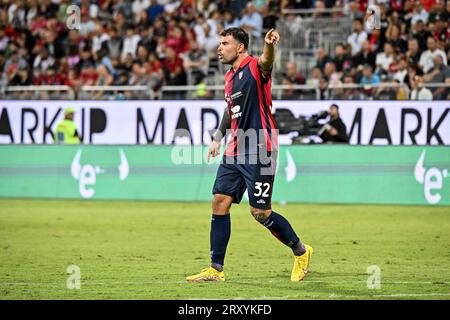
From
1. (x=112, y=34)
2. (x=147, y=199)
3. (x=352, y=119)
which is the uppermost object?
(x=112, y=34)

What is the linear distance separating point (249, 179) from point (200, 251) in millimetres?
3496

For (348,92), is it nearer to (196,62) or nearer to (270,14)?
(270,14)

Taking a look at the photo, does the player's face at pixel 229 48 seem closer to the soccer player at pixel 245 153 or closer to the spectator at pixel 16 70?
the soccer player at pixel 245 153

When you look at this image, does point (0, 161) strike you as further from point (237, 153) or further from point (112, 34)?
point (237, 153)

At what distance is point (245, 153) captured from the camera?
1073 cm

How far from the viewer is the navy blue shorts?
10.6m

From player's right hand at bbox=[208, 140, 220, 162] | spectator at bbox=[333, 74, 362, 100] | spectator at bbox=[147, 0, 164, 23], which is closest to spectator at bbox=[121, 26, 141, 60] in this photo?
spectator at bbox=[147, 0, 164, 23]

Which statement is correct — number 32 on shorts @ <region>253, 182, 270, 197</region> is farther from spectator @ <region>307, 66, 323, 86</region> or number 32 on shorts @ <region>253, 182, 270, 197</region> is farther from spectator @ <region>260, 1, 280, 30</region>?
spectator @ <region>260, 1, 280, 30</region>

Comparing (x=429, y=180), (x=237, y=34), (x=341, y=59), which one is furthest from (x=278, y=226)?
(x=341, y=59)
